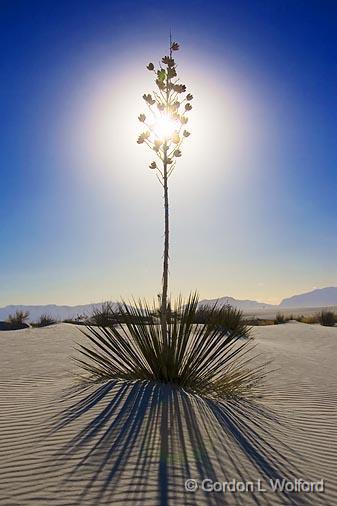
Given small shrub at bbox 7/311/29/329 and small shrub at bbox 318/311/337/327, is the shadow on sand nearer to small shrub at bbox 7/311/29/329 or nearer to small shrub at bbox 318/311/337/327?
small shrub at bbox 7/311/29/329

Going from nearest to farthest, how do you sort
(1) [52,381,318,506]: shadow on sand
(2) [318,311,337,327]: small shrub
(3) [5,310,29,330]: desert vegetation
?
1. (1) [52,381,318,506]: shadow on sand
2. (3) [5,310,29,330]: desert vegetation
3. (2) [318,311,337,327]: small shrub

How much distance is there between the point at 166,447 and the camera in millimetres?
3211

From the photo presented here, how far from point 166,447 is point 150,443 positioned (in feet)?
0.50

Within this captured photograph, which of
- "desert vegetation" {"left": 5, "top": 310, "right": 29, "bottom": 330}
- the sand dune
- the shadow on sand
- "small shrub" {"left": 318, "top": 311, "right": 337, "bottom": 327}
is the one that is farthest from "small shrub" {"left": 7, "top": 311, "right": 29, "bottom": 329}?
the shadow on sand

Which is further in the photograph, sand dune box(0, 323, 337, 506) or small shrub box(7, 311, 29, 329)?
small shrub box(7, 311, 29, 329)

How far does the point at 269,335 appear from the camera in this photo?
15.5 metres

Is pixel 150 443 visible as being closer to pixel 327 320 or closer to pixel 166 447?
pixel 166 447

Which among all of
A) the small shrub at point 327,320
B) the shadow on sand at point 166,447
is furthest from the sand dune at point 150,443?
the small shrub at point 327,320

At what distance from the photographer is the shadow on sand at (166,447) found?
2613 millimetres

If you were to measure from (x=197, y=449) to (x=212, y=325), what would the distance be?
254 cm

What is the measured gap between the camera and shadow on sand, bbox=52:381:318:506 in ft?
8.57

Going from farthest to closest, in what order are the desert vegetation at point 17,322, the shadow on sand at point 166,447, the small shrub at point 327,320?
the small shrub at point 327,320 → the desert vegetation at point 17,322 → the shadow on sand at point 166,447

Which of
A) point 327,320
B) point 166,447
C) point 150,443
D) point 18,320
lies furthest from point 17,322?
point 166,447

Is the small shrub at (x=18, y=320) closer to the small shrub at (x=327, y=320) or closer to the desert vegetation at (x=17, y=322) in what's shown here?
the desert vegetation at (x=17, y=322)
